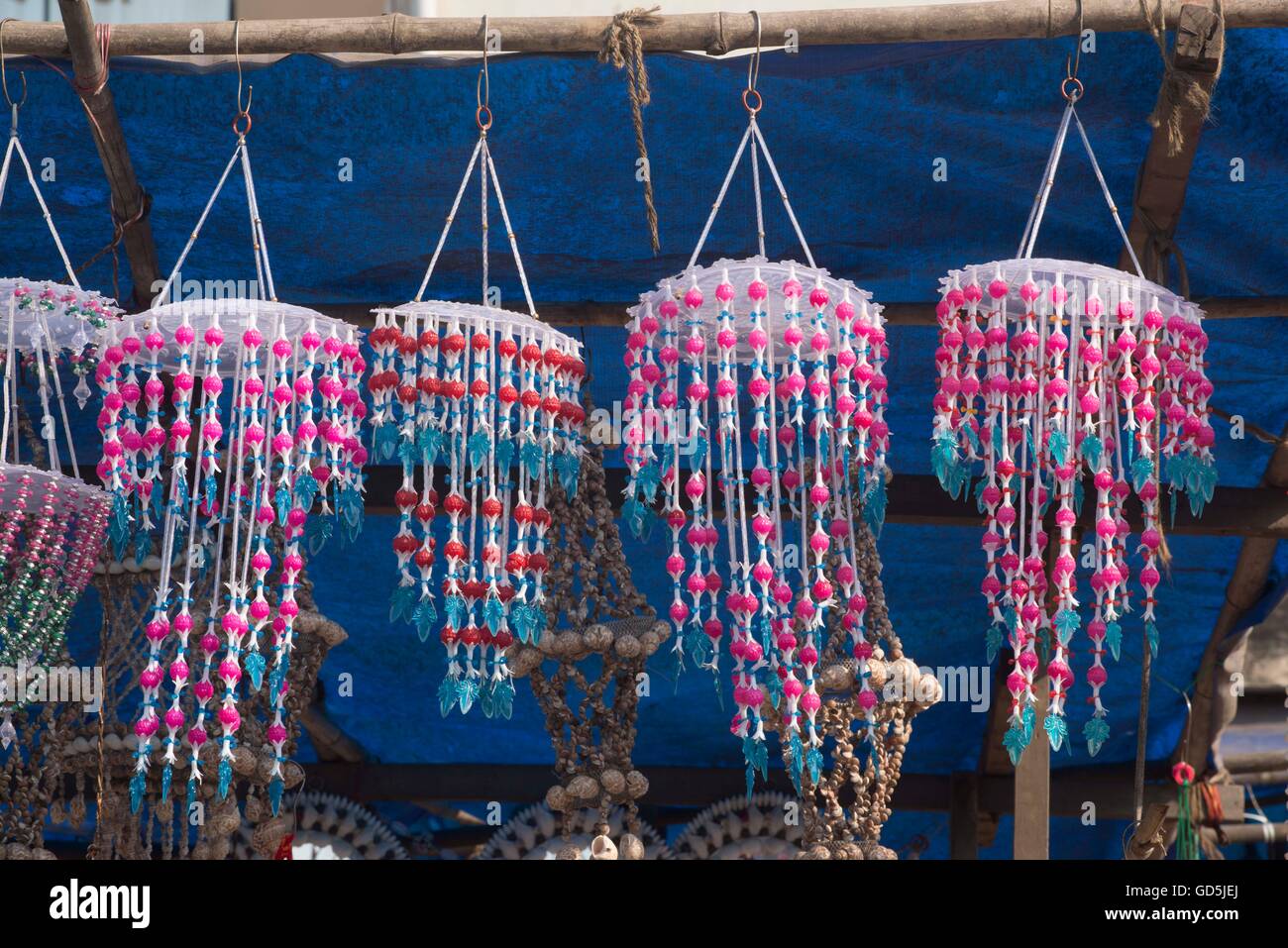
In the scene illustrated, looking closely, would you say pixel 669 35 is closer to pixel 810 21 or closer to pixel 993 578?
pixel 810 21

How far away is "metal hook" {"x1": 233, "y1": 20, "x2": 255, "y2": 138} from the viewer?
4492mm

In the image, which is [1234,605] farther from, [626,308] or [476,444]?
[476,444]

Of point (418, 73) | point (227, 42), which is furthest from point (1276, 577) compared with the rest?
point (227, 42)

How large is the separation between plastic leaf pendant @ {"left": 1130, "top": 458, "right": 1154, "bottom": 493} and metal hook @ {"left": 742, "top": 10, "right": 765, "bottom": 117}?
1290mm

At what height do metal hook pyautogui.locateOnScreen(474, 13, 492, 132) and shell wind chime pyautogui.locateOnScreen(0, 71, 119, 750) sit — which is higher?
metal hook pyautogui.locateOnScreen(474, 13, 492, 132)

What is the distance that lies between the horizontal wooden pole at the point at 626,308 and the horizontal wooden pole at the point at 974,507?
1.56ft

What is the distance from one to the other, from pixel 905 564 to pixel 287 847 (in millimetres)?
2284

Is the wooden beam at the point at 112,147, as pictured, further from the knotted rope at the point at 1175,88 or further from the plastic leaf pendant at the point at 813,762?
the knotted rope at the point at 1175,88

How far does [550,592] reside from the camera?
183 inches

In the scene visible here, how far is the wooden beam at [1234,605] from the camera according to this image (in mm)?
5539

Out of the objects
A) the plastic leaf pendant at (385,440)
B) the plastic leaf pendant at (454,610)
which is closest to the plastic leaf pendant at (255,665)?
the plastic leaf pendant at (454,610)

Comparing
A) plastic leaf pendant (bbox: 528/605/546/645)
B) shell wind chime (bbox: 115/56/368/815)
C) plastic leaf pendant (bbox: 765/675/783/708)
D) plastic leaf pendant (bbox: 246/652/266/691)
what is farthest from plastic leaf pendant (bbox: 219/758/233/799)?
plastic leaf pendant (bbox: 765/675/783/708)

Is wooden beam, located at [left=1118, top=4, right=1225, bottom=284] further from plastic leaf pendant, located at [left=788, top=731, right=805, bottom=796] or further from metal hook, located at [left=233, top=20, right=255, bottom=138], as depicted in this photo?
metal hook, located at [left=233, top=20, right=255, bottom=138]

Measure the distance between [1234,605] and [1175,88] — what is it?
2.38 m
